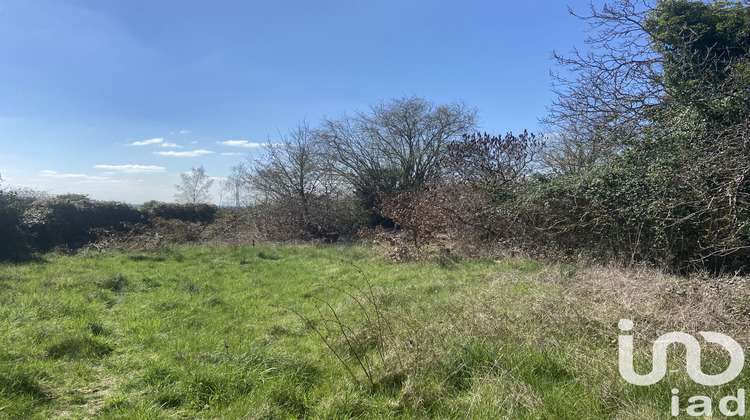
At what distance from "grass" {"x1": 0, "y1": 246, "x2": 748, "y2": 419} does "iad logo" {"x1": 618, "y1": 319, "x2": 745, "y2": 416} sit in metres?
0.07

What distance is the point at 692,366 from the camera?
2982 mm

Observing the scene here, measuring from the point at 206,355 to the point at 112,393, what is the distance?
840 millimetres

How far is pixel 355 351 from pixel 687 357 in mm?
3059

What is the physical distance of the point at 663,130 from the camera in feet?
20.8

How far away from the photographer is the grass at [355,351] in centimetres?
282

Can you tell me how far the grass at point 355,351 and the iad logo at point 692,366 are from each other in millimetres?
68

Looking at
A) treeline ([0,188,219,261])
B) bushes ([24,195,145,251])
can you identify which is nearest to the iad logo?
treeline ([0,188,219,261])

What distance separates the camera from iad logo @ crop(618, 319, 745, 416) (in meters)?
2.54

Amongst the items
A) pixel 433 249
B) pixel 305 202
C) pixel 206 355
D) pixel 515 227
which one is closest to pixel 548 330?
pixel 206 355

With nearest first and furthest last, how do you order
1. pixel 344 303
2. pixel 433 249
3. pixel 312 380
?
pixel 312 380, pixel 344 303, pixel 433 249

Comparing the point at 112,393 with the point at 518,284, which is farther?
the point at 518,284

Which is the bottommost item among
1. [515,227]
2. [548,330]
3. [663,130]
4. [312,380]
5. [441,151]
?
[312,380]

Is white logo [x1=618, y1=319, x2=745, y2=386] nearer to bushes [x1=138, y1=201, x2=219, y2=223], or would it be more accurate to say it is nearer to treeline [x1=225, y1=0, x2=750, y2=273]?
treeline [x1=225, y1=0, x2=750, y2=273]

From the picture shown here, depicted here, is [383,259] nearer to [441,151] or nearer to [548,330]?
[548,330]
